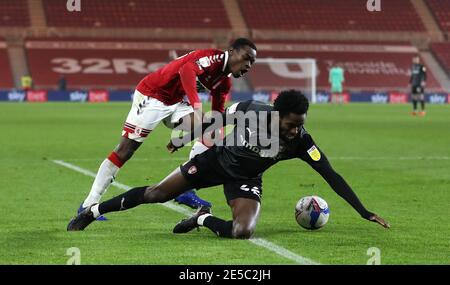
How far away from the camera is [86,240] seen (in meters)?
7.48

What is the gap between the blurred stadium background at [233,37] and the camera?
48625 millimetres

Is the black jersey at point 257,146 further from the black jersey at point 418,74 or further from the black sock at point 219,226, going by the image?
the black jersey at point 418,74

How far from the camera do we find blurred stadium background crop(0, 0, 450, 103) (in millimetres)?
48625

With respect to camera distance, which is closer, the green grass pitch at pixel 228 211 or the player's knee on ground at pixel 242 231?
the green grass pitch at pixel 228 211

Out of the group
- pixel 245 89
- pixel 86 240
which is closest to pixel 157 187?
pixel 86 240

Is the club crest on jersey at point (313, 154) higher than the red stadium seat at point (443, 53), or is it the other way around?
the club crest on jersey at point (313, 154)

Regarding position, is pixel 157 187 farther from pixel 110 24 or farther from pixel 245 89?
pixel 110 24

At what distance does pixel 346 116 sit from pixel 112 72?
2102 cm

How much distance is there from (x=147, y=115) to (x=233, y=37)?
4318 cm

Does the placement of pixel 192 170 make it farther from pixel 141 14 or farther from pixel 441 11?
pixel 441 11

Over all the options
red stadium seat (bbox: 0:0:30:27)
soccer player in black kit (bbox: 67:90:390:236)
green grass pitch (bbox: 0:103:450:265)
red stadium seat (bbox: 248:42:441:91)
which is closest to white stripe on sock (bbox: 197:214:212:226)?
soccer player in black kit (bbox: 67:90:390:236)

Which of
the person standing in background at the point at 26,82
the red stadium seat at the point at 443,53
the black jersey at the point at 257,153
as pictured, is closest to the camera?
the black jersey at the point at 257,153

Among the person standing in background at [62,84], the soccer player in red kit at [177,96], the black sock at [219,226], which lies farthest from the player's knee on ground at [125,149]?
the person standing in background at [62,84]

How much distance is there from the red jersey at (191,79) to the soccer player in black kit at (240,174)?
926 millimetres
